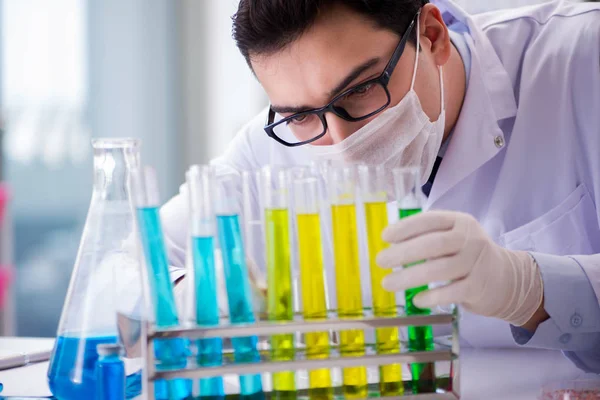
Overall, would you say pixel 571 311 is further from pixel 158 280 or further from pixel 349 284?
pixel 158 280

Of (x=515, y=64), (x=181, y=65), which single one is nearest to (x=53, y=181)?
(x=181, y=65)

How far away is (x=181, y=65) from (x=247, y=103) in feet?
2.40

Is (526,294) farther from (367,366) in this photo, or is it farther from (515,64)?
(515,64)

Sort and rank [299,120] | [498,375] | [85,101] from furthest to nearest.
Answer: [85,101]
[299,120]
[498,375]

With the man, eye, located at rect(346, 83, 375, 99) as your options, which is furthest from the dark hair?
eye, located at rect(346, 83, 375, 99)

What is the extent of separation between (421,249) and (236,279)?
Result: 0.28m

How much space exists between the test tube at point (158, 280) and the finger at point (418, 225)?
321mm

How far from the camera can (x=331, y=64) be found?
1.58 meters

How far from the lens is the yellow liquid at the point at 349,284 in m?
1.04

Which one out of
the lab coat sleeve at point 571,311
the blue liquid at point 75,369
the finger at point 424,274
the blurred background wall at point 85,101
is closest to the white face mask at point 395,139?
the lab coat sleeve at point 571,311

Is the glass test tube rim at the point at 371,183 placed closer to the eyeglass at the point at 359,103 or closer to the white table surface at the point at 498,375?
the white table surface at the point at 498,375

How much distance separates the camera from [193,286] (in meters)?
1.02

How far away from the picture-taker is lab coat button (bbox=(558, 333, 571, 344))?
1.43 m

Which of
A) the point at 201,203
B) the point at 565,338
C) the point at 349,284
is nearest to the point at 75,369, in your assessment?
the point at 201,203
